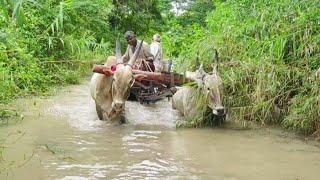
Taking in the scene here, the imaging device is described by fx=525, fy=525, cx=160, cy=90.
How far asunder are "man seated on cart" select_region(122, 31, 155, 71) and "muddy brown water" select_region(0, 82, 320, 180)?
0.78 meters

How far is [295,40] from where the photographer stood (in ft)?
26.8

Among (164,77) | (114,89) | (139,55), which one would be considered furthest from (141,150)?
(139,55)

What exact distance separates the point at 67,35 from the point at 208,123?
7.04m

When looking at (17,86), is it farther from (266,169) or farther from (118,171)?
(266,169)

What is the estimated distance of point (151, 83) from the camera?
9117 millimetres

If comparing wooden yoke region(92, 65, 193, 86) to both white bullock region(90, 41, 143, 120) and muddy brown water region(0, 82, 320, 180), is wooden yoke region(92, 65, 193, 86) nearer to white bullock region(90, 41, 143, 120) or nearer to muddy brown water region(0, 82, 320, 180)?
white bullock region(90, 41, 143, 120)

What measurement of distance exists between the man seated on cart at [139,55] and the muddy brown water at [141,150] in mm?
782

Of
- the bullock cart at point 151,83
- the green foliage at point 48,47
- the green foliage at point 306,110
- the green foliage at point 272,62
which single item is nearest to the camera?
the green foliage at point 306,110

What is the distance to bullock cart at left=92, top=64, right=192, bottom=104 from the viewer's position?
8.14m

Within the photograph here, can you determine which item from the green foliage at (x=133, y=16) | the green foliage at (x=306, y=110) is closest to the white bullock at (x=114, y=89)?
the green foliage at (x=306, y=110)

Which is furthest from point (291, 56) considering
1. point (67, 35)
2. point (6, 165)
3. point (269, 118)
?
point (67, 35)

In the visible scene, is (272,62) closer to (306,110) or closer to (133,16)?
(306,110)

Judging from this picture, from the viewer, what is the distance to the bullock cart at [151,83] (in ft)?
26.7

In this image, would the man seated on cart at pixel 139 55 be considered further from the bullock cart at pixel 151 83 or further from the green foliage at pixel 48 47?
the green foliage at pixel 48 47
